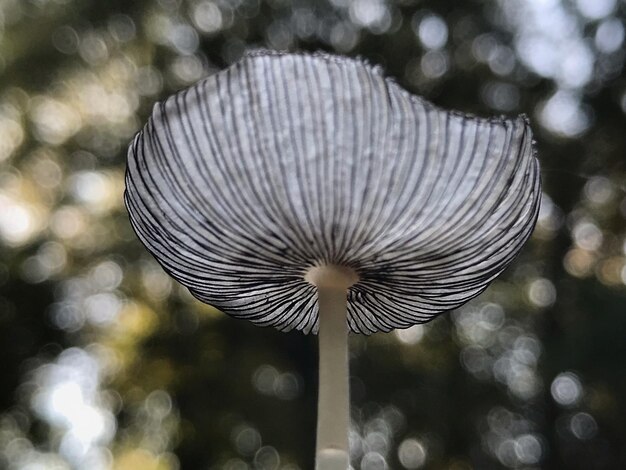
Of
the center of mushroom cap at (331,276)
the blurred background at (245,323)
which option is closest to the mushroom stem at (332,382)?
the center of mushroom cap at (331,276)

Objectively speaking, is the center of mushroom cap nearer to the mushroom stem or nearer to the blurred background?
the mushroom stem

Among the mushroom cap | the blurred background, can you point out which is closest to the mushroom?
the mushroom cap

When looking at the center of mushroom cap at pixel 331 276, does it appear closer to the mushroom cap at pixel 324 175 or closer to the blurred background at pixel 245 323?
the mushroom cap at pixel 324 175

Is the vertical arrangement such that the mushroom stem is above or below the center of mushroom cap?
below

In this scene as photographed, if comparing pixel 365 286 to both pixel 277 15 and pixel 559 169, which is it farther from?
pixel 277 15

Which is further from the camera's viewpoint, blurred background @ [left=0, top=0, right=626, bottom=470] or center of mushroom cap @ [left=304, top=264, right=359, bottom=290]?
blurred background @ [left=0, top=0, right=626, bottom=470]

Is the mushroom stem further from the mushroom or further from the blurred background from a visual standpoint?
the blurred background

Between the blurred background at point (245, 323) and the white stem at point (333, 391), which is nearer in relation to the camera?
the white stem at point (333, 391)

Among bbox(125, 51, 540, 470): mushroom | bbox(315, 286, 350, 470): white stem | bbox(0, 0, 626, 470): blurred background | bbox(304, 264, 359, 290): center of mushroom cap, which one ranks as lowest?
bbox(0, 0, 626, 470): blurred background
